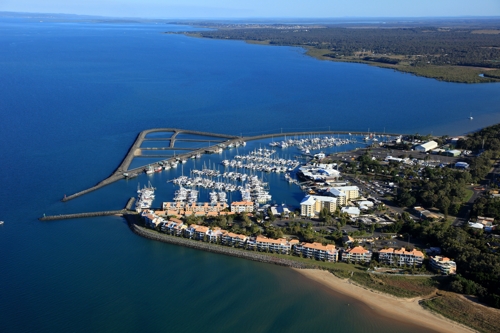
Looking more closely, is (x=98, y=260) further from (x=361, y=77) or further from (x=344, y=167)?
(x=361, y=77)

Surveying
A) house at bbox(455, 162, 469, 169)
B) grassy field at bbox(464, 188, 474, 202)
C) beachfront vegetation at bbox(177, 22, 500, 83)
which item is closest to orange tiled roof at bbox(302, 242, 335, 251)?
grassy field at bbox(464, 188, 474, 202)

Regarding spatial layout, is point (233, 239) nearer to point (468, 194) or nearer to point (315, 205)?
point (315, 205)

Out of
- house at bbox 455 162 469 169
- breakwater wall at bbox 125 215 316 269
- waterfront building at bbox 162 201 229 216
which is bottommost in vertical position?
breakwater wall at bbox 125 215 316 269

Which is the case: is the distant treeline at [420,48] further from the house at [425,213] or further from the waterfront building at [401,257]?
the waterfront building at [401,257]

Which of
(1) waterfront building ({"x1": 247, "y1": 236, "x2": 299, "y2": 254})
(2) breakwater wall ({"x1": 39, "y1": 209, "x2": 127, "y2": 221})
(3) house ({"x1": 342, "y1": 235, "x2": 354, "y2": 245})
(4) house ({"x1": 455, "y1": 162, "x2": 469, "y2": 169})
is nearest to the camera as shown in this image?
(1) waterfront building ({"x1": 247, "y1": 236, "x2": 299, "y2": 254})

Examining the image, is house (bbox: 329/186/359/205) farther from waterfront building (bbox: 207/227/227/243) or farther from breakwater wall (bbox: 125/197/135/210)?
breakwater wall (bbox: 125/197/135/210)

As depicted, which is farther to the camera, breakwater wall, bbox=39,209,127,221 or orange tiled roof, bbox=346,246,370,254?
breakwater wall, bbox=39,209,127,221
